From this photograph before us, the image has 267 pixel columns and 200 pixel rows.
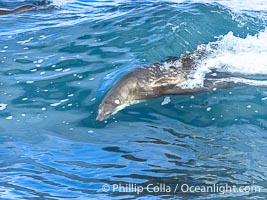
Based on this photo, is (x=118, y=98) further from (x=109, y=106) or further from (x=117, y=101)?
(x=109, y=106)

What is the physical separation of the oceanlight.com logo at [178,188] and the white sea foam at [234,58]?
289 cm

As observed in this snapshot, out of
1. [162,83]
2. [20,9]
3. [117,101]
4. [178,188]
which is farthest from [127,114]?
[20,9]

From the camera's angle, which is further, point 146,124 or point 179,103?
point 179,103

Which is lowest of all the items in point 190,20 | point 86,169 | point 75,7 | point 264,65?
point 86,169

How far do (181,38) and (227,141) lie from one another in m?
3.95

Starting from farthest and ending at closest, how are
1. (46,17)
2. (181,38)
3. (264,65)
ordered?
1. (46,17)
2. (181,38)
3. (264,65)

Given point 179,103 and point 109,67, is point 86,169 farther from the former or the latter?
point 109,67

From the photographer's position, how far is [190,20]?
38.7ft

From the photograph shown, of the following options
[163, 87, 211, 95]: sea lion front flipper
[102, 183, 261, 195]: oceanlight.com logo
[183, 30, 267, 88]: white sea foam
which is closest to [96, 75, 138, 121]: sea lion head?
[163, 87, 211, 95]: sea lion front flipper

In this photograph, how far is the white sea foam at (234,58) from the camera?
29.5 ft

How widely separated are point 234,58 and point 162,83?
169 centimetres

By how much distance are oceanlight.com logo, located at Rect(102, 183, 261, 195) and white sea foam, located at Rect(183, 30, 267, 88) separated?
2.89 m

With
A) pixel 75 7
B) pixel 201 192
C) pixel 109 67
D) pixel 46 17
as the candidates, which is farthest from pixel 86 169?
pixel 75 7

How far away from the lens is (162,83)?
8.66 meters
